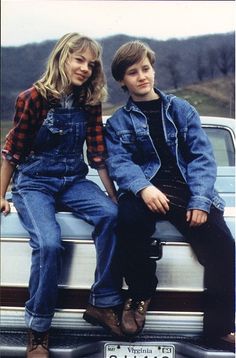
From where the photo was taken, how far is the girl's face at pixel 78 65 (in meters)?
2.38

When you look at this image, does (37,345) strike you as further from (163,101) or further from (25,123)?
(163,101)

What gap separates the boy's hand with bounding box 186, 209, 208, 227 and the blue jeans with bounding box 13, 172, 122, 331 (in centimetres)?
28

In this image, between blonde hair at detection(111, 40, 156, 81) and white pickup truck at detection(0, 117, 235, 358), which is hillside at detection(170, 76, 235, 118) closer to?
blonde hair at detection(111, 40, 156, 81)

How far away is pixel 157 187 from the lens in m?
2.33

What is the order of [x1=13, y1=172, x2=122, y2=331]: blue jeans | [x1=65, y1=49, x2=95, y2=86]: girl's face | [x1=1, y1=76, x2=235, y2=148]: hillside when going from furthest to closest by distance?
1. [x1=1, y1=76, x2=235, y2=148]: hillside
2. [x1=65, y1=49, x2=95, y2=86]: girl's face
3. [x1=13, y1=172, x2=122, y2=331]: blue jeans

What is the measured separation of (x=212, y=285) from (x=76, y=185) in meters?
0.68

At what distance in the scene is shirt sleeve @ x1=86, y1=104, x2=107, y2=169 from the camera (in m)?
2.45

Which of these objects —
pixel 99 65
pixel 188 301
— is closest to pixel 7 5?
pixel 99 65

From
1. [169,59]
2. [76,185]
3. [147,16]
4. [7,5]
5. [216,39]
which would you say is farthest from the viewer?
[169,59]

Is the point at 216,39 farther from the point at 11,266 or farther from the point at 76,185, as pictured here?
the point at 11,266

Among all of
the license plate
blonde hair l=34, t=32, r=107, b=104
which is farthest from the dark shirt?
the license plate

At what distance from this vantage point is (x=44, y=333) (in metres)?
2.16

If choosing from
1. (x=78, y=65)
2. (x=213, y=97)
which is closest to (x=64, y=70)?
(x=78, y=65)

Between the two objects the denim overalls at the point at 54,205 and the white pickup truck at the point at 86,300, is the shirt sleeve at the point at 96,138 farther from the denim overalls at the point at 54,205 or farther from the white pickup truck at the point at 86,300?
the white pickup truck at the point at 86,300
